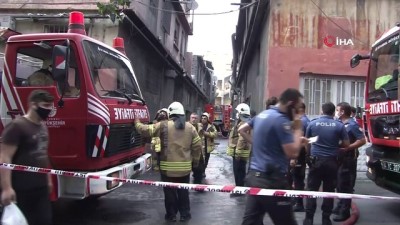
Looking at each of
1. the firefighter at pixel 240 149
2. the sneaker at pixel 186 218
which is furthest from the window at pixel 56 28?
the sneaker at pixel 186 218

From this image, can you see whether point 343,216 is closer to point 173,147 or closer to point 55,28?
point 173,147

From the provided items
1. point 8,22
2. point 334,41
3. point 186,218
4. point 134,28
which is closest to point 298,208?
point 186,218

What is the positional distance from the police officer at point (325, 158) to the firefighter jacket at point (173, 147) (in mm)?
1677

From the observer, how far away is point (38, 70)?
5.94m

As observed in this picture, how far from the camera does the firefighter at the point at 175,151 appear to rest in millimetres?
6152

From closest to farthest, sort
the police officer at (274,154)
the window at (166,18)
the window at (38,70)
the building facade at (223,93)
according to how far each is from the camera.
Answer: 1. the police officer at (274,154)
2. the window at (38,70)
3. the window at (166,18)
4. the building facade at (223,93)

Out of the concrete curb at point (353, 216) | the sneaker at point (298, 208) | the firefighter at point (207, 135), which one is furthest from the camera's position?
the firefighter at point (207, 135)

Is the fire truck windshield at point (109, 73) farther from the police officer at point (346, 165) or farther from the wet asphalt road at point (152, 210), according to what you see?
the police officer at point (346, 165)

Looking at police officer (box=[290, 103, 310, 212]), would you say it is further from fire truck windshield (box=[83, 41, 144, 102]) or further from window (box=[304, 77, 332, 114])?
window (box=[304, 77, 332, 114])

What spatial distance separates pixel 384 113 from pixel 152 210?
3.85 meters

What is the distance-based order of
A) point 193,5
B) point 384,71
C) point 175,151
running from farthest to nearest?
point 193,5, point 384,71, point 175,151

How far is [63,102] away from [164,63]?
12.5 meters

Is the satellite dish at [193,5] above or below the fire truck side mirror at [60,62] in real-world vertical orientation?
above

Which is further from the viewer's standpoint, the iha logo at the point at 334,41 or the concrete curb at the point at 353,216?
the iha logo at the point at 334,41
